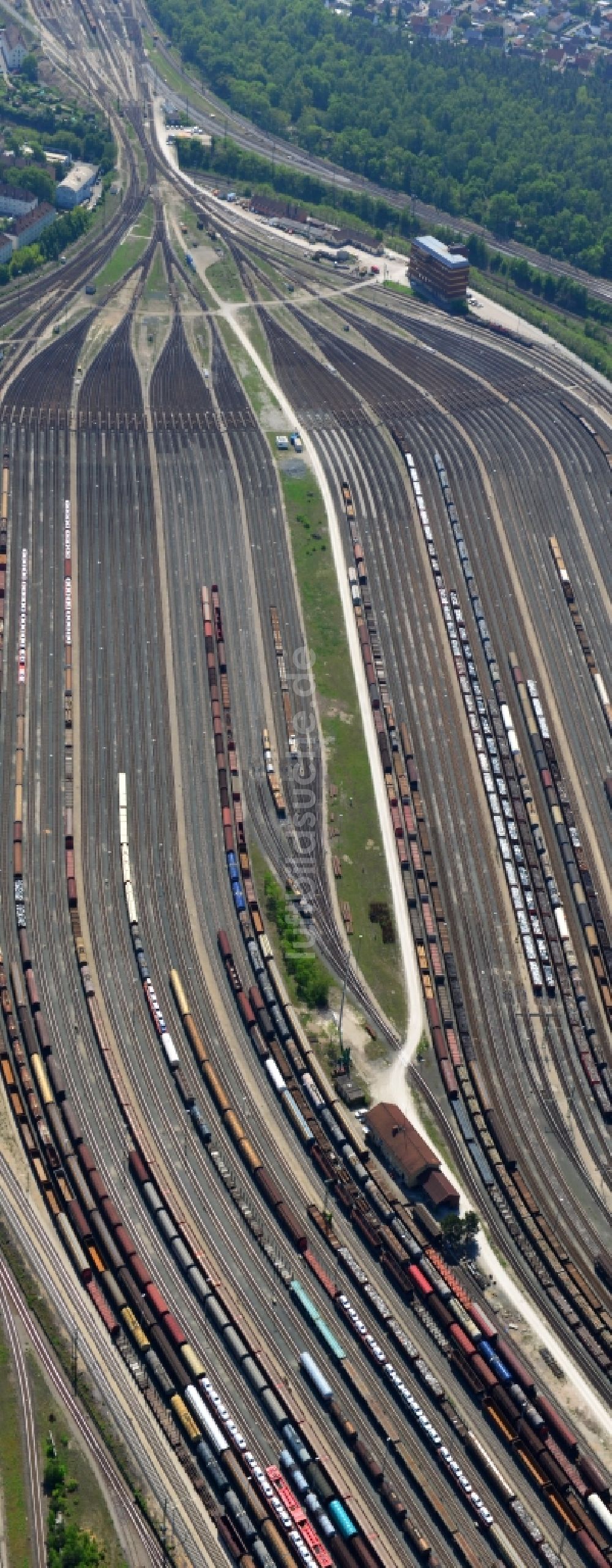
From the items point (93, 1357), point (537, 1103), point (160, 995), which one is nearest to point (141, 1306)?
point (93, 1357)

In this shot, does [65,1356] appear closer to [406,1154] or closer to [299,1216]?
[299,1216]

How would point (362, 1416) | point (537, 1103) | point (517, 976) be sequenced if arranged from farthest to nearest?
point (517, 976) → point (537, 1103) → point (362, 1416)

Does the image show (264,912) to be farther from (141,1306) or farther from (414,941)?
(141,1306)

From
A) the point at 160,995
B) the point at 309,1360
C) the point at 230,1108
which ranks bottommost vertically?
the point at 309,1360

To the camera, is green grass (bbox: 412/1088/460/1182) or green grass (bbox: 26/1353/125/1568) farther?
green grass (bbox: 412/1088/460/1182)

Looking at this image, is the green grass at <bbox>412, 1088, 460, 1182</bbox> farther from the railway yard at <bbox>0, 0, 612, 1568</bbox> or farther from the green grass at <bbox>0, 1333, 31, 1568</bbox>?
the green grass at <bbox>0, 1333, 31, 1568</bbox>

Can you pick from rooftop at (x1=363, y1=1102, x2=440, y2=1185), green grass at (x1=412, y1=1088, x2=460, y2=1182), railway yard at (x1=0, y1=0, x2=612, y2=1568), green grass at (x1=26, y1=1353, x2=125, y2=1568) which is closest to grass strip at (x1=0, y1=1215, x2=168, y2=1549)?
railway yard at (x1=0, y1=0, x2=612, y2=1568)
